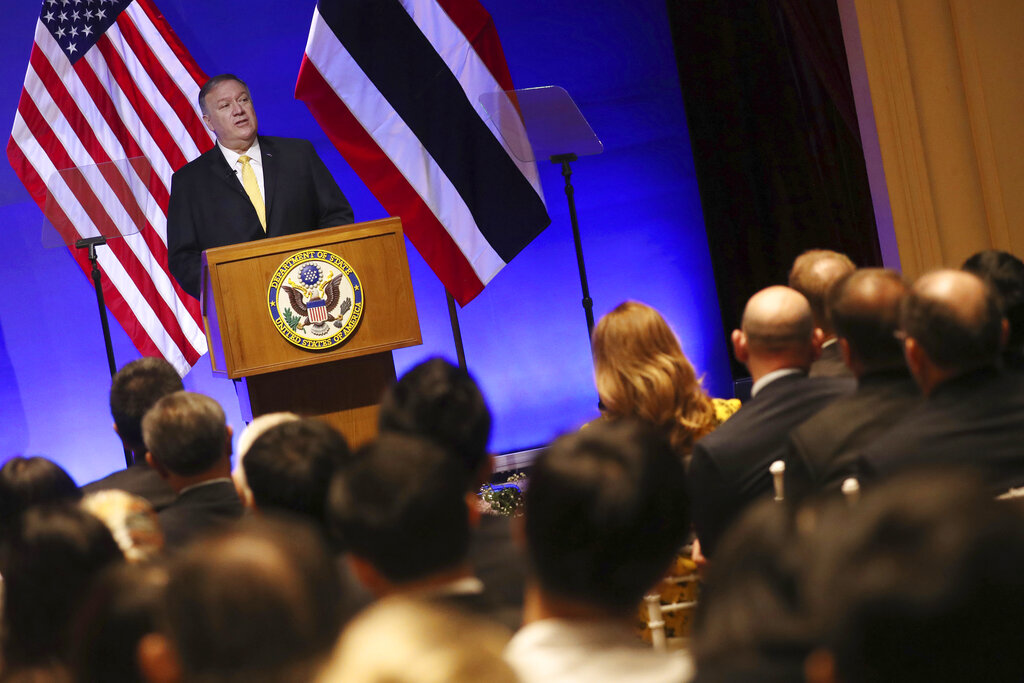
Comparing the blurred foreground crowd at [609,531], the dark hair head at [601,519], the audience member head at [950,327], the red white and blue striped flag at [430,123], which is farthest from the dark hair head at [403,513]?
the red white and blue striped flag at [430,123]

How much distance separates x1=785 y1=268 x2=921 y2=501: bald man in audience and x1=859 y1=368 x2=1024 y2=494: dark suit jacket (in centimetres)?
14

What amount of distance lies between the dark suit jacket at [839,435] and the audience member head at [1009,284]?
0.67m

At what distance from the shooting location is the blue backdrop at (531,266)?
6820 mm

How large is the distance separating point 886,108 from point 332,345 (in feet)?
9.54

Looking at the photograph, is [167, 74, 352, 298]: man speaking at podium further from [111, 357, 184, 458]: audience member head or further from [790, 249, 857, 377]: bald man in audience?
[790, 249, 857, 377]: bald man in audience

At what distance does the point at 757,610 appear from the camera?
1008 mm

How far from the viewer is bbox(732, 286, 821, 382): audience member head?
262cm

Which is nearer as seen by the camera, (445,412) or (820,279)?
(445,412)

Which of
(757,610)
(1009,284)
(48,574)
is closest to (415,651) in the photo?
(757,610)

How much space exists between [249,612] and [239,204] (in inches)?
138

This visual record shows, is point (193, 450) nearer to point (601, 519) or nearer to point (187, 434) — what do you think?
point (187, 434)

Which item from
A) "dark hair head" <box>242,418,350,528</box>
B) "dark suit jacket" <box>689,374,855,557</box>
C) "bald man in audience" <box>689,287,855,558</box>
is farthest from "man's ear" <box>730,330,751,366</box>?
"dark hair head" <box>242,418,350,528</box>

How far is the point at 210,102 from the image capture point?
14.0 ft

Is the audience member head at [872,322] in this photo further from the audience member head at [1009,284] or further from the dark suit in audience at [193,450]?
the dark suit in audience at [193,450]
